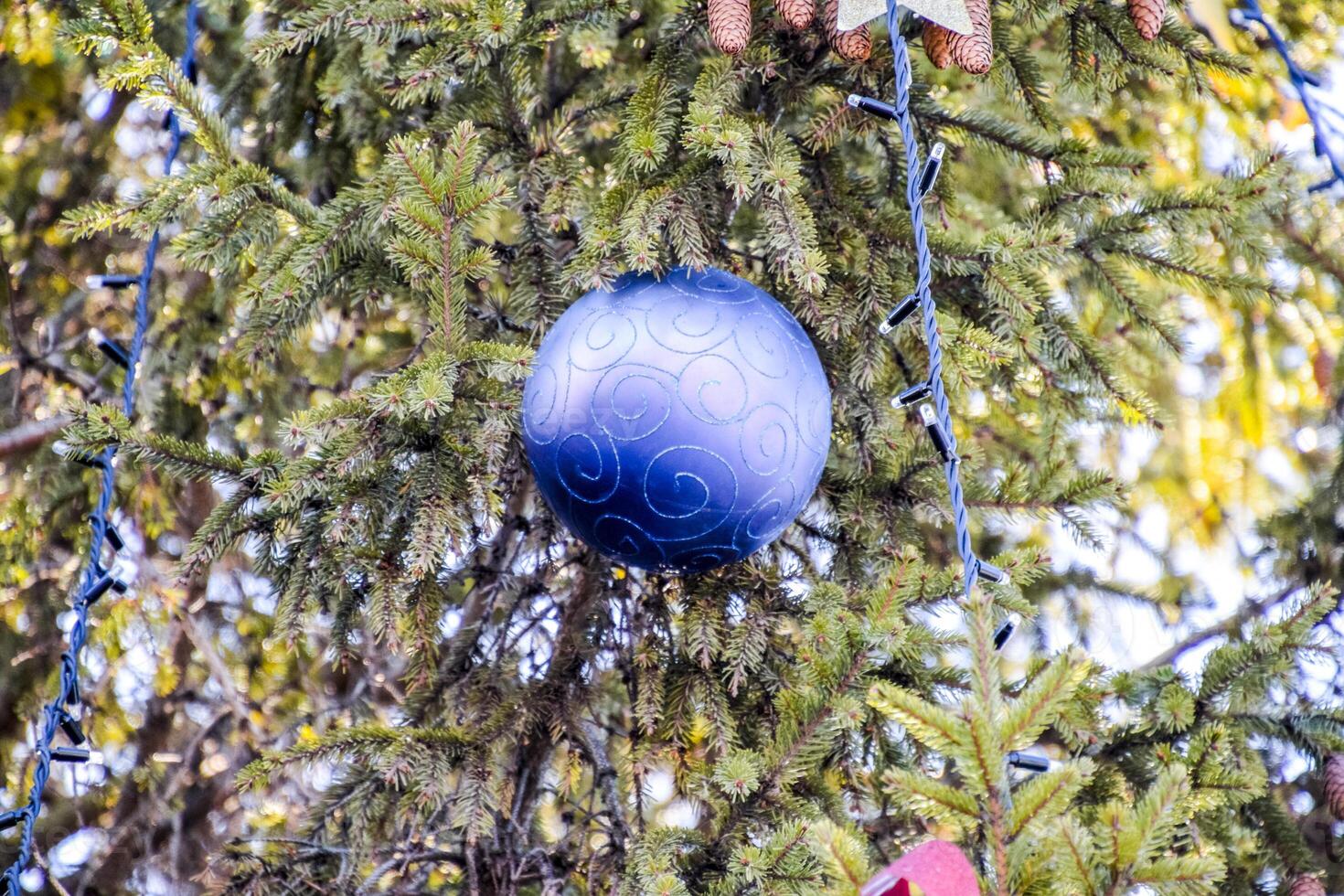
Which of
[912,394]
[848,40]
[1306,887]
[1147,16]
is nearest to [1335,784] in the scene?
[1306,887]

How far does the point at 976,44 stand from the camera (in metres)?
2.11

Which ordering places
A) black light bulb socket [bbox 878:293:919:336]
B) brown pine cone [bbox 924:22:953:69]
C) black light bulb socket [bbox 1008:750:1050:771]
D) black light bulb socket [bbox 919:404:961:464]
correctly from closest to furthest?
black light bulb socket [bbox 1008:750:1050:771] → black light bulb socket [bbox 919:404:961:464] → black light bulb socket [bbox 878:293:919:336] → brown pine cone [bbox 924:22:953:69]

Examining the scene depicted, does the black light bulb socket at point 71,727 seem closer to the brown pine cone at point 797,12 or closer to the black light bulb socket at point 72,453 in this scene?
the black light bulb socket at point 72,453

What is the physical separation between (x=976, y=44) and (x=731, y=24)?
422 mm

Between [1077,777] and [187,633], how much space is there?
3181 mm

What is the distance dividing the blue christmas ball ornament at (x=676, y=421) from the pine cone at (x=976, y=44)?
544mm

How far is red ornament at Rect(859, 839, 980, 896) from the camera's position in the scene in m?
1.31

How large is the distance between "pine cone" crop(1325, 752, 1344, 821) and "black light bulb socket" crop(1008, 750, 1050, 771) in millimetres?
1026

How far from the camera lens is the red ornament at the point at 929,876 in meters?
1.31

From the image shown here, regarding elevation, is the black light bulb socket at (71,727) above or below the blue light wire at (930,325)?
below

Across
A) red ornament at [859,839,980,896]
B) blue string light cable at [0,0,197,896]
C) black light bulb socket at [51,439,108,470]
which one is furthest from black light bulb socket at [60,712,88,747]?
red ornament at [859,839,980,896]

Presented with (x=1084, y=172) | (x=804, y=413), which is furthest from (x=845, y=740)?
(x=1084, y=172)

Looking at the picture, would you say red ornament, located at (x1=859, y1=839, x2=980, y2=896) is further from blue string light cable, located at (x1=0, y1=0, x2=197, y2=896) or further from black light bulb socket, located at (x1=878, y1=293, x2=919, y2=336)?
blue string light cable, located at (x1=0, y1=0, x2=197, y2=896)

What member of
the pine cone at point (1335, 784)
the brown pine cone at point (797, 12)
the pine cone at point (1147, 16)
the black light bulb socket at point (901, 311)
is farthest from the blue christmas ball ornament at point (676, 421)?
the pine cone at point (1335, 784)
